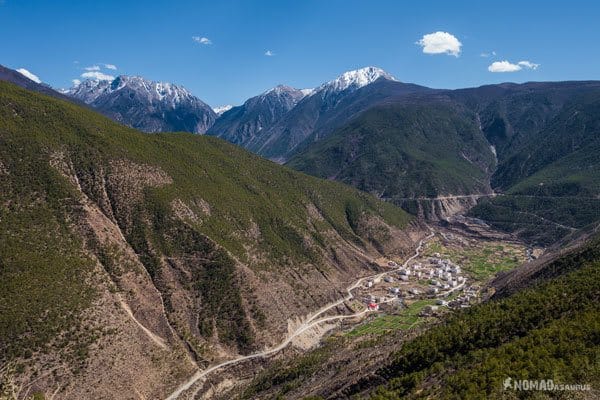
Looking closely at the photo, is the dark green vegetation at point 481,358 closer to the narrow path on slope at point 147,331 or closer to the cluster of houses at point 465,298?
the narrow path on slope at point 147,331

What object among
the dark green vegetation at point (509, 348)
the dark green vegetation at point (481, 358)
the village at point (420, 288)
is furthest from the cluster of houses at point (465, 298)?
the dark green vegetation at point (509, 348)

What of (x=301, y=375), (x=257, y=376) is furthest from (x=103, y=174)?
(x=301, y=375)

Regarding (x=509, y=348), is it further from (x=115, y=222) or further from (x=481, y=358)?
(x=115, y=222)

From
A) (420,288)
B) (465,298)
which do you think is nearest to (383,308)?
(420,288)

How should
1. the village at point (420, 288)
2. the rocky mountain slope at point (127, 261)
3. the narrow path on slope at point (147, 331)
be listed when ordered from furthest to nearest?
1. the village at point (420, 288)
2. the narrow path on slope at point (147, 331)
3. the rocky mountain slope at point (127, 261)

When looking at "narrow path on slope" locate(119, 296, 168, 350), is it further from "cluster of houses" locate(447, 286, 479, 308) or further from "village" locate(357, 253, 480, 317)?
"cluster of houses" locate(447, 286, 479, 308)

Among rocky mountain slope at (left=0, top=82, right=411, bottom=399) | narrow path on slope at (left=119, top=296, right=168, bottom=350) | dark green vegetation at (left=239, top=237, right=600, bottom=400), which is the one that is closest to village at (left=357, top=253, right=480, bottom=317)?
rocky mountain slope at (left=0, top=82, right=411, bottom=399)
